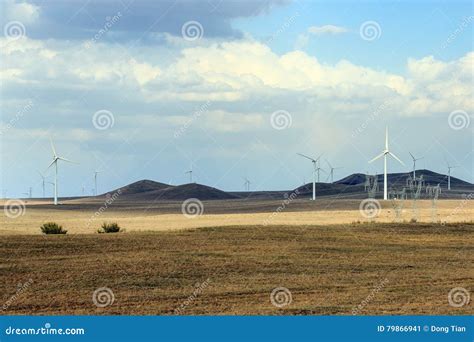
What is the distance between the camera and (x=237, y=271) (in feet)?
108

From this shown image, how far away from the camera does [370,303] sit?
25188 millimetres

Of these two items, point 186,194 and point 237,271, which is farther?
point 186,194

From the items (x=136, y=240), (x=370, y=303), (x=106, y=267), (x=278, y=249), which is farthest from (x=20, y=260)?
(x=370, y=303)

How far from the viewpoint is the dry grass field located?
25.0 metres

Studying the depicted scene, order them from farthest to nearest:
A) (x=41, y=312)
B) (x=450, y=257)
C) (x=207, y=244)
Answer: (x=207, y=244)
(x=450, y=257)
(x=41, y=312)

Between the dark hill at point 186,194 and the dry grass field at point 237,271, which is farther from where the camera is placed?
the dark hill at point 186,194

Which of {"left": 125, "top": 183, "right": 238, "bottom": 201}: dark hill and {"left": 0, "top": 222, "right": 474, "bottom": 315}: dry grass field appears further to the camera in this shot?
{"left": 125, "top": 183, "right": 238, "bottom": 201}: dark hill

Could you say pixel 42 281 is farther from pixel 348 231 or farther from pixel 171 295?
pixel 348 231

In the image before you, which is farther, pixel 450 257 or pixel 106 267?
pixel 450 257

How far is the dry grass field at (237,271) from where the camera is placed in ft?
81.9

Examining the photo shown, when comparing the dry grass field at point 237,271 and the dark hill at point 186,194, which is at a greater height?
the dark hill at point 186,194

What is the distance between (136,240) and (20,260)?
26.7 ft

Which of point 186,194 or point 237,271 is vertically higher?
point 186,194

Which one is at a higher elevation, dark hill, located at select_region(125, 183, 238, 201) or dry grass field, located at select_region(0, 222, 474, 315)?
dark hill, located at select_region(125, 183, 238, 201)
